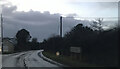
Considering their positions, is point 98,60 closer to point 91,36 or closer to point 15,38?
point 91,36

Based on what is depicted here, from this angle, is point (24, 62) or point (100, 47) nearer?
point (100, 47)

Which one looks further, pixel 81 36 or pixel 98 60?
pixel 81 36

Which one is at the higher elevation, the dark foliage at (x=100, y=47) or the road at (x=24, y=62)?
the dark foliage at (x=100, y=47)

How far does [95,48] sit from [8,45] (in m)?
84.5

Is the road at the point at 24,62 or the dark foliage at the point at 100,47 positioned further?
the road at the point at 24,62

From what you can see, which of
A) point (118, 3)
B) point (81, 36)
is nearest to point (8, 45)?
point (81, 36)

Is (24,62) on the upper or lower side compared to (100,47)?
lower

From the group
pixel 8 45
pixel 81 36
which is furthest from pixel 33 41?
pixel 81 36

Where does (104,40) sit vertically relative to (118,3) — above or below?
below

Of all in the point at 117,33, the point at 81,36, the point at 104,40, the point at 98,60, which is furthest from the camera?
the point at 81,36

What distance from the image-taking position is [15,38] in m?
142

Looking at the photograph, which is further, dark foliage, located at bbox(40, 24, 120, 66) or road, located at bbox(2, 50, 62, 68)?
road, located at bbox(2, 50, 62, 68)

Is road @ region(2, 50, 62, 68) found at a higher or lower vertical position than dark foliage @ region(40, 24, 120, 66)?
lower

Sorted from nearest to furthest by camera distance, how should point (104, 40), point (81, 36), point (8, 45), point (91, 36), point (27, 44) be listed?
point (104, 40) → point (91, 36) → point (81, 36) → point (8, 45) → point (27, 44)
